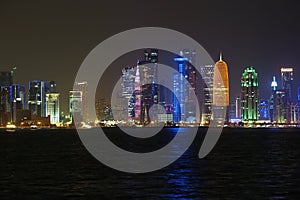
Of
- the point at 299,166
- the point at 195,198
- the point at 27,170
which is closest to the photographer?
the point at 195,198

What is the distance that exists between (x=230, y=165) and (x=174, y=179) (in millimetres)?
17812

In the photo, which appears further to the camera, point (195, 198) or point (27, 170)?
point (27, 170)

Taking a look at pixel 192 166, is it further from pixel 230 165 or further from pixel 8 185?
pixel 8 185

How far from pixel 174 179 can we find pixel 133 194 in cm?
1106

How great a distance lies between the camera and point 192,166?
70.6m

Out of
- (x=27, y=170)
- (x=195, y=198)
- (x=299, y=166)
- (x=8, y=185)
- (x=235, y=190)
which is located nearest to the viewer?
(x=195, y=198)

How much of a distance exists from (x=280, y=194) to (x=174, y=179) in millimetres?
12958

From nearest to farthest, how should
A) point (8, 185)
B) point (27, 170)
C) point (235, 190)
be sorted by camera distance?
point (235, 190) < point (8, 185) < point (27, 170)

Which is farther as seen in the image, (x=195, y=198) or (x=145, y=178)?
(x=145, y=178)

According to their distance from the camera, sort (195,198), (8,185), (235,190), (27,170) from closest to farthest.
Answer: (195,198), (235,190), (8,185), (27,170)

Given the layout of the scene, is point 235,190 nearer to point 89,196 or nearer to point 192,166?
point 89,196

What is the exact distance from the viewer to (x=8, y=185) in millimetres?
49188

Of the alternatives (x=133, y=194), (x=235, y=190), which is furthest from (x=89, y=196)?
(x=235, y=190)

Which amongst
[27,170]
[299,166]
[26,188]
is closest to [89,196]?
[26,188]
